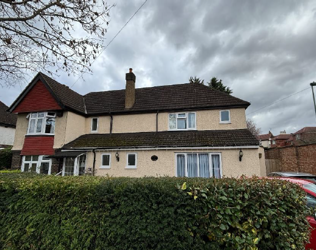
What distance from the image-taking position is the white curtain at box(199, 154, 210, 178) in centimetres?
1118

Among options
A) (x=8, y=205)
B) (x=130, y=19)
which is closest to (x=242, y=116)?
(x=130, y=19)

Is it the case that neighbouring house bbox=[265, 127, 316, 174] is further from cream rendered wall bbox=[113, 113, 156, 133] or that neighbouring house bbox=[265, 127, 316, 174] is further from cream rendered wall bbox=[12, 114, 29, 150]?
cream rendered wall bbox=[12, 114, 29, 150]

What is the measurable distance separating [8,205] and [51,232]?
1.49 meters

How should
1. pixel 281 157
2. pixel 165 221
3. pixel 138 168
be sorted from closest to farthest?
pixel 165 221, pixel 138 168, pixel 281 157

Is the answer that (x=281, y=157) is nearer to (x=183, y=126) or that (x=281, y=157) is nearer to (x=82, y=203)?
(x=183, y=126)

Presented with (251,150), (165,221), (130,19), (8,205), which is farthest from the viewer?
(251,150)

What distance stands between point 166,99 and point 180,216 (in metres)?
12.3

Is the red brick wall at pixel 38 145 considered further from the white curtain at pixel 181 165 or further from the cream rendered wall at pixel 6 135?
the cream rendered wall at pixel 6 135

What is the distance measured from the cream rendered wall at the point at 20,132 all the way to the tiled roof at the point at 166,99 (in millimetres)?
5057

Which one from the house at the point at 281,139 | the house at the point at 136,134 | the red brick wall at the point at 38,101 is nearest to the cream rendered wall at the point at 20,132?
the house at the point at 136,134

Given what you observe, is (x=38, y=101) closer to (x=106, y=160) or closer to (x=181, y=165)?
(x=106, y=160)

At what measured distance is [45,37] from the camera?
5578mm

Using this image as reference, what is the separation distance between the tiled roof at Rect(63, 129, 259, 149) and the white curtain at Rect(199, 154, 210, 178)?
0.91 m

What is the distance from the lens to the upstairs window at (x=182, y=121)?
529 inches
